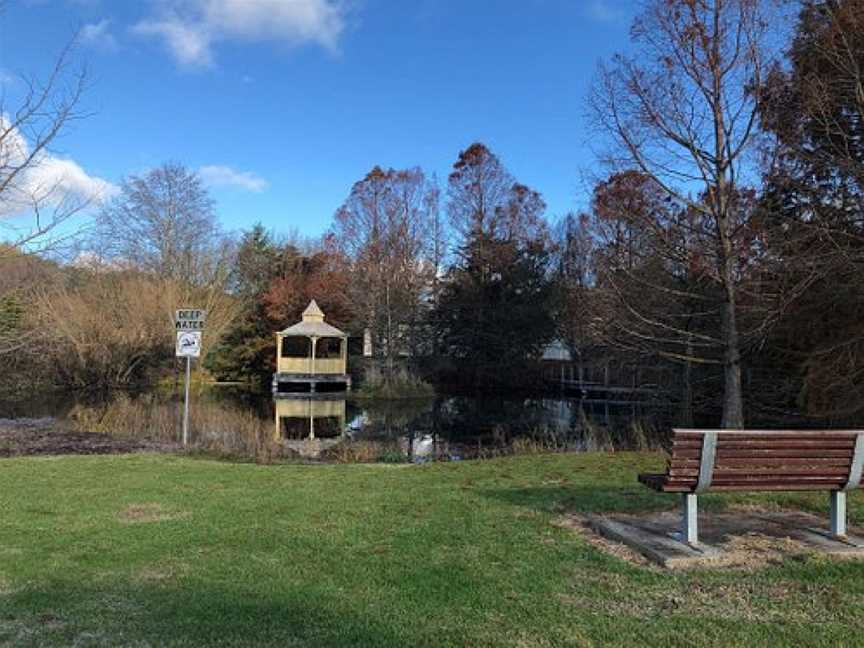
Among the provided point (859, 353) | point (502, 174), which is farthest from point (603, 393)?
point (859, 353)

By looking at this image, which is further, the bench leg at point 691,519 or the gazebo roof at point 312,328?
the gazebo roof at point 312,328

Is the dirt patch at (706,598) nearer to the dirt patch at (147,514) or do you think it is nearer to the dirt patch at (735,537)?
the dirt patch at (735,537)

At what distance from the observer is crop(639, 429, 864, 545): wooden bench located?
482 cm

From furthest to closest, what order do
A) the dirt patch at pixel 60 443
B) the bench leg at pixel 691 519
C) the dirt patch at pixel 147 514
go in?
1. the dirt patch at pixel 60 443
2. the dirt patch at pixel 147 514
3. the bench leg at pixel 691 519

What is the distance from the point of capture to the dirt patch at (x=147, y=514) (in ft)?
20.1

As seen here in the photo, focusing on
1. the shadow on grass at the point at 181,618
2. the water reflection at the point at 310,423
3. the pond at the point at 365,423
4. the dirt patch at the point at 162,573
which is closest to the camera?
the shadow on grass at the point at 181,618

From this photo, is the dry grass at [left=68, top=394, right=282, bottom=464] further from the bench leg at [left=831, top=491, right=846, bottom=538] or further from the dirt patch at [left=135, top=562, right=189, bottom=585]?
the bench leg at [left=831, top=491, right=846, bottom=538]

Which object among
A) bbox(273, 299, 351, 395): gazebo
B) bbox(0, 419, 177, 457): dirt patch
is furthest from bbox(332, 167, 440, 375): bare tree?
bbox(0, 419, 177, 457): dirt patch

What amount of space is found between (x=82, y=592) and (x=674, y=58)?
9.79m

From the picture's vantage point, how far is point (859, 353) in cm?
1120

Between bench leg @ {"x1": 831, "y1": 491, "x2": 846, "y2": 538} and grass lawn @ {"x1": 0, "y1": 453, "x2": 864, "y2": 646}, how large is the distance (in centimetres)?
73

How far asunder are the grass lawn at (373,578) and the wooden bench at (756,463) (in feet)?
1.86

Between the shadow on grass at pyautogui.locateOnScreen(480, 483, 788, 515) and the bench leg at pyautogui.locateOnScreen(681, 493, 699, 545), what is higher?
the bench leg at pyautogui.locateOnScreen(681, 493, 699, 545)

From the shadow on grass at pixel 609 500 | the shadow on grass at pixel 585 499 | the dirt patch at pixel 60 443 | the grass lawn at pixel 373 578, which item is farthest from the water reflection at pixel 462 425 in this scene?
the grass lawn at pixel 373 578
